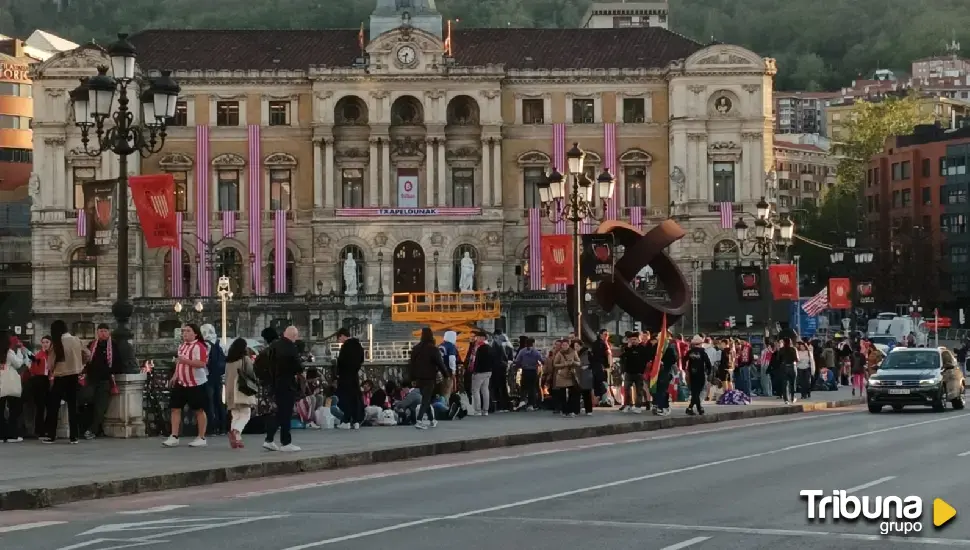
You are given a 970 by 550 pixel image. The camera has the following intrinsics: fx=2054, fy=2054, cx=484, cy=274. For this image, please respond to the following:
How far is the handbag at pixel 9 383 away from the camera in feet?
99.8

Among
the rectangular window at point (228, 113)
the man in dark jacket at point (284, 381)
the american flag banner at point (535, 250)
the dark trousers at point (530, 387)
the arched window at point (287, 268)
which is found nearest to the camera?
the man in dark jacket at point (284, 381)

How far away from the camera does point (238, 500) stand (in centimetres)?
2188

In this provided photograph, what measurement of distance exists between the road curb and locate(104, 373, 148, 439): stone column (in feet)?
14.7

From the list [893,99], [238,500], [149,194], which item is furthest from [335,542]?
[893,99]

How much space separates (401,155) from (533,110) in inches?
287

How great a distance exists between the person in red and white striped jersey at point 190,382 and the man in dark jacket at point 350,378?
4.28 m

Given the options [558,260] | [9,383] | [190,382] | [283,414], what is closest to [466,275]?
[558,260]

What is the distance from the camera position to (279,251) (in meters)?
104

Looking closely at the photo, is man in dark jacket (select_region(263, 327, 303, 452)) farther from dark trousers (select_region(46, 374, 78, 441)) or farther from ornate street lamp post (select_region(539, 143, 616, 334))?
ornate street lamp post (select_region(539, 143, 616, 334))

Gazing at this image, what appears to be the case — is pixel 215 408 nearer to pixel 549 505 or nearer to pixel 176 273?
pixel 549 505

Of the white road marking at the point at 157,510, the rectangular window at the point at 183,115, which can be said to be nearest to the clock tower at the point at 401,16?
the rectangular window at the point at 183,115

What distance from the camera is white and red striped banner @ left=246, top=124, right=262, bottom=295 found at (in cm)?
10462

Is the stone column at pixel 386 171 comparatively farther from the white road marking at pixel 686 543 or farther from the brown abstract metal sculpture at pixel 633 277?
the white road marking at pixel 686 543

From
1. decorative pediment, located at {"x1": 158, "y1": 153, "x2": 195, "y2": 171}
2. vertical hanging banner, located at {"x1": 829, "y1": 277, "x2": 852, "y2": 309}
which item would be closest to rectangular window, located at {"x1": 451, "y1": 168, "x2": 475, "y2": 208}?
decorative pediment, located at {"x1": 158, "y1": 153, "x2": 195, "y2": 171}
